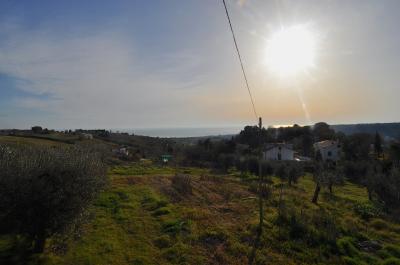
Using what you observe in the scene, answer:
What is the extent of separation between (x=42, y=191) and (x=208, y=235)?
937cm

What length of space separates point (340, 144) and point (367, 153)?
9.80m

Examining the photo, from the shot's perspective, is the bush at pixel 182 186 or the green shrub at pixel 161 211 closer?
the green shrub at pixel 161 211

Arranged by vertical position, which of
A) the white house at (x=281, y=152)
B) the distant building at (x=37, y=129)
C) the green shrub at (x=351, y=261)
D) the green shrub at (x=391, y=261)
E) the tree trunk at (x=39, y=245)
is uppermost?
the distant building at (x=37, y=129)

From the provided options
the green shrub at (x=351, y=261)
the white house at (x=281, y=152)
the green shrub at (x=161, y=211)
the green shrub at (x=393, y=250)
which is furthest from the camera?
the white house at (x=281, y=152)

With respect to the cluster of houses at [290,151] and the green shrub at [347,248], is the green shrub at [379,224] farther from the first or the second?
the cluster of houses at [290,151]

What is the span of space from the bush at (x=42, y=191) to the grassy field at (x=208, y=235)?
1.45m

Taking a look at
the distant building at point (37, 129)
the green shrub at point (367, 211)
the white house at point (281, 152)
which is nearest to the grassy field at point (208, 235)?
the green shrub at point (367, 211)

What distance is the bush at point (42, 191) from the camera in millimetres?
11602

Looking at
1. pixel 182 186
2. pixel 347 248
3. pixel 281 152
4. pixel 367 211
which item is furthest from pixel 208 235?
pixel 281 152

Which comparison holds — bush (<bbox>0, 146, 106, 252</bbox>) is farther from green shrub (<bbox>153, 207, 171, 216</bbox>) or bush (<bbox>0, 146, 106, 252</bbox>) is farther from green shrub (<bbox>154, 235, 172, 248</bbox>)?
green shrub (<bbox>153, 207, 171, 216</bbox>)

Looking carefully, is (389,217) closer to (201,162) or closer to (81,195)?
(81,195)

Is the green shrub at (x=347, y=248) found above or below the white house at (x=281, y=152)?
below

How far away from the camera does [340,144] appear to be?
87375mm

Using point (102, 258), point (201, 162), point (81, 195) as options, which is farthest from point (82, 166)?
point (201, 162)
